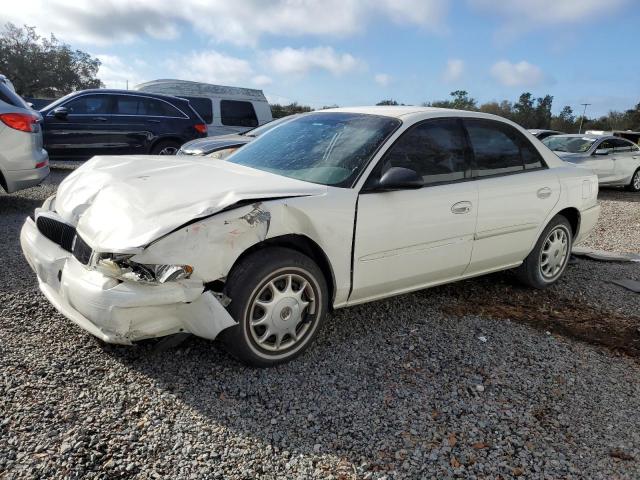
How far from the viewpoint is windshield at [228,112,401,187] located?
3.30 m

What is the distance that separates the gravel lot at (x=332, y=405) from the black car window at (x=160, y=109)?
7421 mm

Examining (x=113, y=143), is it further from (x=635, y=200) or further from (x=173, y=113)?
(x=635, y=200)

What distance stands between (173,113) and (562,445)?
32.4 ft

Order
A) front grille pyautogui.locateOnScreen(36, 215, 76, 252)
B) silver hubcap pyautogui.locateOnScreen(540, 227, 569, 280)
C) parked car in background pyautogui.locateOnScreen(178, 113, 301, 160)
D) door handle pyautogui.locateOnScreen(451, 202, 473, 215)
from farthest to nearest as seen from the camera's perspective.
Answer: parked car in background pyautogui.locateOnScreen(178, 113, 301, 160) → silver hubcap pyautogui.locateOnScreen(540, 227, 569, 280) → door handle pyautogui.locateOnScreen(451, 202, 473, 215) → front grille pyautogui.locateOnScreen(36, 215, 76, 252)

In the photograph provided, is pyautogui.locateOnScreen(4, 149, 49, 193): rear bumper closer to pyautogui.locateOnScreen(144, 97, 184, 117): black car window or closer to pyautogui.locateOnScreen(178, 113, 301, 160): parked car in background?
pyautogui.locateOnScreen(178, 113, 301, 160): parked car in background

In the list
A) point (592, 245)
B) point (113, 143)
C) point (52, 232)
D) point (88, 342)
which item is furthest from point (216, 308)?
point (113, 143)

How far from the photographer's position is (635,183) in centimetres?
1325

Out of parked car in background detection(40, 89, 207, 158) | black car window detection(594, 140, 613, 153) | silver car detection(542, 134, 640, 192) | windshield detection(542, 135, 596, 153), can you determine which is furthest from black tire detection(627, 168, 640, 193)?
parked car in background detection(40, 89, 207, 158)

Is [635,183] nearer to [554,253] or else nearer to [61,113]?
[554,253]

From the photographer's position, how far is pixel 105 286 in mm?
2531

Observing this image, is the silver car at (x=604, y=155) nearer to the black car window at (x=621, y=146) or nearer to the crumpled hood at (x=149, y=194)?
the black car window at (x=621, y=146)

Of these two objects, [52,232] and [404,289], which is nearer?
[52,232]

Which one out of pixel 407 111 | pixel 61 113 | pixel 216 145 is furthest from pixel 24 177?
pixel 407 111

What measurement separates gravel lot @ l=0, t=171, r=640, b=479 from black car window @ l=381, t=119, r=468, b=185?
3.65 feet
